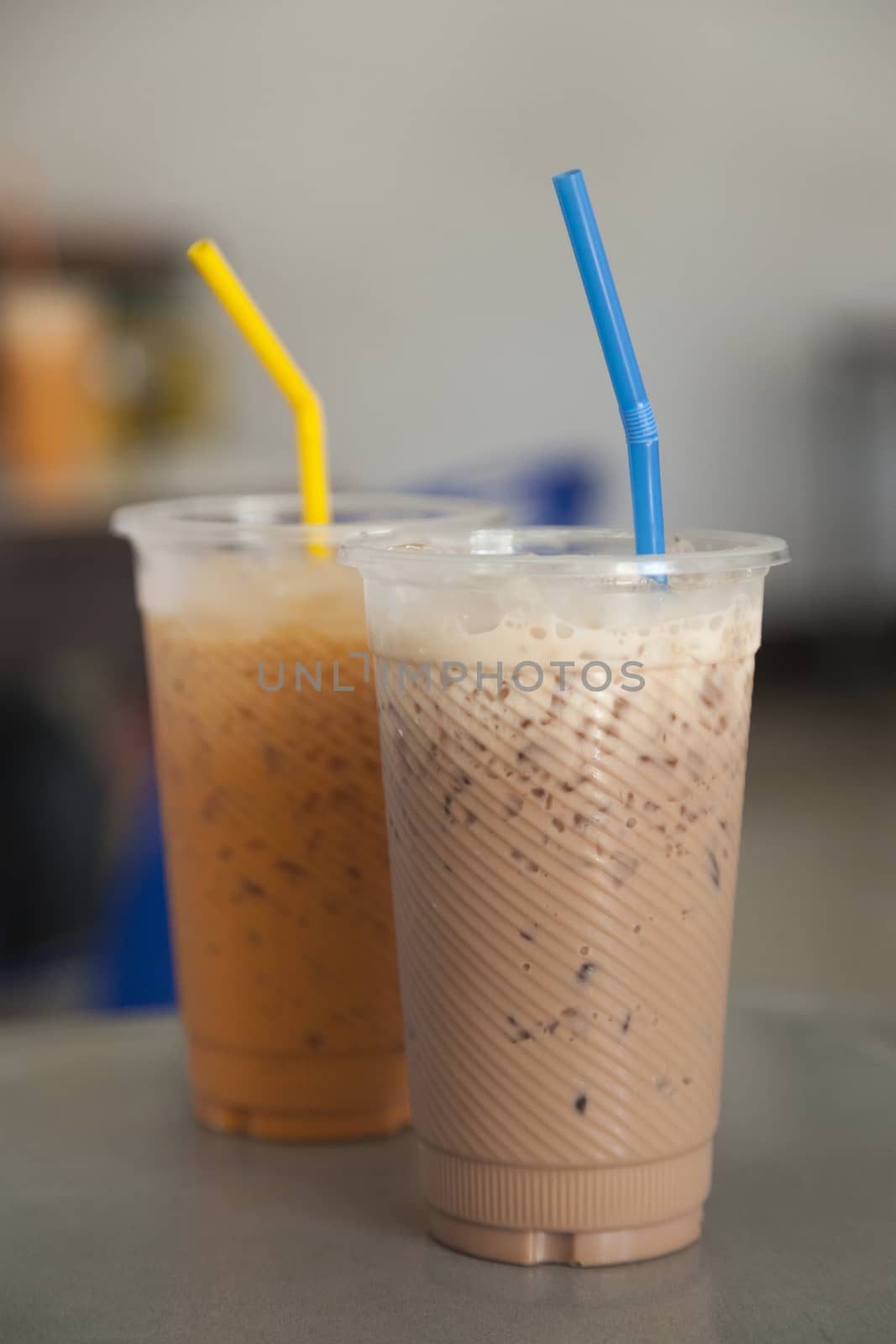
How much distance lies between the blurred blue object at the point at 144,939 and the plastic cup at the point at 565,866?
1.14 metres

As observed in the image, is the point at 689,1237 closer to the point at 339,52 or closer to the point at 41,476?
the point at 41,476

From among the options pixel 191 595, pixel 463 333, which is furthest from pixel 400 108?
pixel 191 595

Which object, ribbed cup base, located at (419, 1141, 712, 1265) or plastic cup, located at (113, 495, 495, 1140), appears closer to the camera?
ribbed cup base, located at (419, 1141, 712, 1265)

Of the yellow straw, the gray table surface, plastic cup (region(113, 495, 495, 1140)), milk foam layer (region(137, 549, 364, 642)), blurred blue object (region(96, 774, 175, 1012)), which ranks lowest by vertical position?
blurred blue object (region(96, 774, 175, 1012))

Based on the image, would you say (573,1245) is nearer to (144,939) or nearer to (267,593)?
(267,593)

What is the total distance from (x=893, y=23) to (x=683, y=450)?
5.27ft

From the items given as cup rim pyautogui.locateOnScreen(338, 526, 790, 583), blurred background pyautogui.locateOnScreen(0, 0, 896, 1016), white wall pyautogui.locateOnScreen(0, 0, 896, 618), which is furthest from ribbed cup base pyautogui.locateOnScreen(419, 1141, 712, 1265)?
white wall pyautogui.locateOnScreen(0, 0, 896, 618)

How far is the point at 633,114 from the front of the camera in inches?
207

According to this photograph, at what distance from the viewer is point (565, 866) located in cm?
72

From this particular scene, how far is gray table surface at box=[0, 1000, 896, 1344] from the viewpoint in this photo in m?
0.70

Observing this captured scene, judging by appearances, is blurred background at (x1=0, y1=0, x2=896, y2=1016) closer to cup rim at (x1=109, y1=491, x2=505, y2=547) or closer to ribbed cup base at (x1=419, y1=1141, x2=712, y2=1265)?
cup rim at (x1=109, y1=491, x2=505, y2=547)

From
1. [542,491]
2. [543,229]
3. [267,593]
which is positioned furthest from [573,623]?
[543,229]

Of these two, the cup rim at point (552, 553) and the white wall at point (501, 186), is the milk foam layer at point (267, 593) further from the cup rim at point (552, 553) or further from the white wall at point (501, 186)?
the white wall at point (501, 186)

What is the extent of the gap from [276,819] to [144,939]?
40.6 inches
